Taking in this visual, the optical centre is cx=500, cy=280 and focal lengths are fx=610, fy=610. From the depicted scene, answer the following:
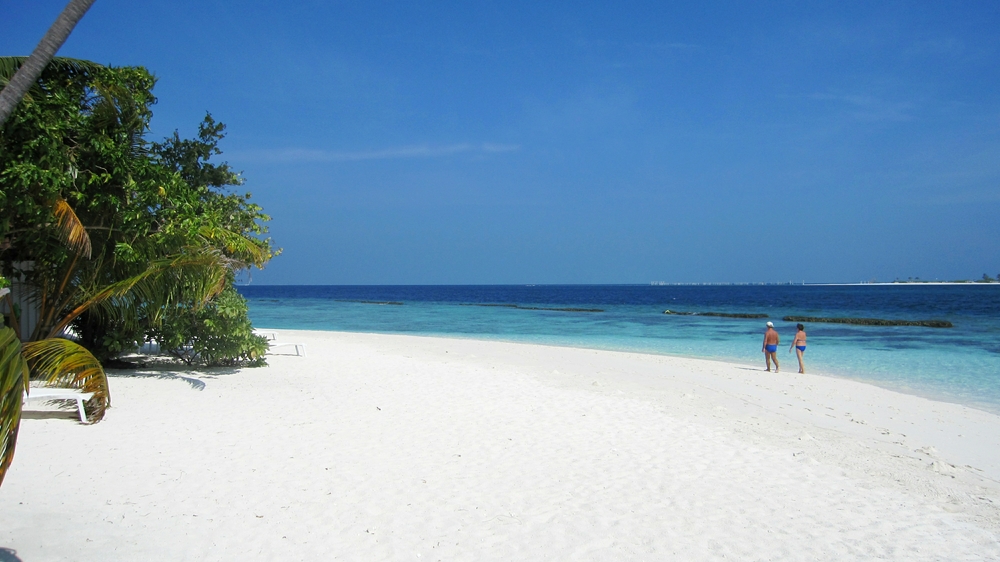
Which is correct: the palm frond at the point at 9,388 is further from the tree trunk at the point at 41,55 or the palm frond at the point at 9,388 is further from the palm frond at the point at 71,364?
the palm frond at the point at 71,364

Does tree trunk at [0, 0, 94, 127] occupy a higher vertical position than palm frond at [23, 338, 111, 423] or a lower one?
higher

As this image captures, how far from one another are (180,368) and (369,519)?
7829 millimetres

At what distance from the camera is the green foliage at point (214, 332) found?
33.5ft

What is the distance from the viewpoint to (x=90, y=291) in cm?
860

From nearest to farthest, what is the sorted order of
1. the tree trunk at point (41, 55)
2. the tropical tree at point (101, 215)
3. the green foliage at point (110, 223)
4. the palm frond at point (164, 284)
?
the tree trunk at point (41, 55) → the tropical tree at point (101, 215) → the green foliage at point (110, 223) → the palm frond at point (164, 284)

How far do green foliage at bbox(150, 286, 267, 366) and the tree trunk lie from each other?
23.3ft

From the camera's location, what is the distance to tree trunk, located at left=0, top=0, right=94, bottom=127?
11.1 ft

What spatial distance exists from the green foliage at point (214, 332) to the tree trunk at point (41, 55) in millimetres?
7092

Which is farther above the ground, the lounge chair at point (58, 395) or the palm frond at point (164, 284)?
the palm frond at point (164, 284)

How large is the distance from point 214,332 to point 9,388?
8351 millimetres

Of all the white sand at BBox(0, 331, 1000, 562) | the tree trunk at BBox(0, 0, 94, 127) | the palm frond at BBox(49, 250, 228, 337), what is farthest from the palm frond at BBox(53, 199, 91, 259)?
the tree trunk at BBox(0, 0, 94, 127)

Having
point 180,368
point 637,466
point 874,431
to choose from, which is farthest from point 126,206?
point 874,431

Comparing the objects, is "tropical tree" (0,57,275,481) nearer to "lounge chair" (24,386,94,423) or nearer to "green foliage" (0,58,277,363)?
"green foliage" (0,58,277,363)

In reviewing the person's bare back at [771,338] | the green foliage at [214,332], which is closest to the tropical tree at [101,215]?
the green foliage at [214,332]
